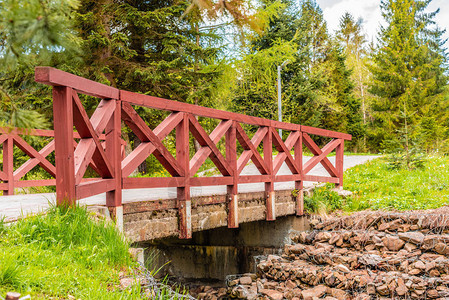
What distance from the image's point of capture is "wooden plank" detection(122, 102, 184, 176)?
14.0 ft

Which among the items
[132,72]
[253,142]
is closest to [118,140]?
[253,142]

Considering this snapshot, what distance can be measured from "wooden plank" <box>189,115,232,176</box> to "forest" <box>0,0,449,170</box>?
45.0 inches

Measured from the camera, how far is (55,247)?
3.07 meters

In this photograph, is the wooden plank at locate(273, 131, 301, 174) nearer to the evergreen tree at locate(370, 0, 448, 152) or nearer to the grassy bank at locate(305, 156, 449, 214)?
the grassy bank at locate(305, 156, 449, 214)

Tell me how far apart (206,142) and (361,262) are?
2954 mm

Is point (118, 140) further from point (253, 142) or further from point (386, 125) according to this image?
point (386, 125)

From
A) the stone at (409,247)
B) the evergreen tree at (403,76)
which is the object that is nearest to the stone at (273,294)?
the stone at (409,247)

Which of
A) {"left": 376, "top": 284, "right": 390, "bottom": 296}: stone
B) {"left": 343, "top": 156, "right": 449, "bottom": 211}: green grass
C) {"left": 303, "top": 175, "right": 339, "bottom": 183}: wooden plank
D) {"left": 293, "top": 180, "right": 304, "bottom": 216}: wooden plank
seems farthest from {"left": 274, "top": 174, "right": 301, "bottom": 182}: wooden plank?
{"left": 376, "top": 284, "right": 390, "bottom": 296}: stone

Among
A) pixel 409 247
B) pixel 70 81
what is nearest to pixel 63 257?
pixel 70 81

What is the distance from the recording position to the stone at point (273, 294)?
611 centimetres

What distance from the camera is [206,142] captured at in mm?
5371

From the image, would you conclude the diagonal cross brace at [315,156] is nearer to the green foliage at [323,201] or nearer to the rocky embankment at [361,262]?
the green foliage at [323,201]

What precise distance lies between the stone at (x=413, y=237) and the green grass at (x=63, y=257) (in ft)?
15.5

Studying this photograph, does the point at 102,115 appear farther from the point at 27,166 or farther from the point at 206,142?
the point at 27,166
